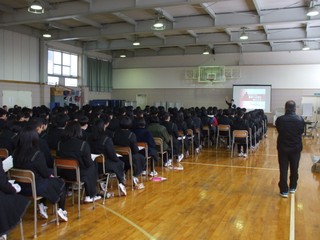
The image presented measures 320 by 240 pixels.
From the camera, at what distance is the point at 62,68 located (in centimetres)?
1681

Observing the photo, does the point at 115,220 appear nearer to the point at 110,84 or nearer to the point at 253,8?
the point at 253,8

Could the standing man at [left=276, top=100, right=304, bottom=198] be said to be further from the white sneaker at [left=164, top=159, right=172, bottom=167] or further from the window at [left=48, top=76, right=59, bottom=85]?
the window at [left=48, top=76, right=59, bottom=85]

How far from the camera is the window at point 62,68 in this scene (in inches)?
627

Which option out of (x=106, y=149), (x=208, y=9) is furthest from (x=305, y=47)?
(x=106, y=149)

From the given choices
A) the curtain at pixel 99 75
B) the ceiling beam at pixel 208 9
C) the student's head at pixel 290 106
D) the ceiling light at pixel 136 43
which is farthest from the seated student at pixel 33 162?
the curtain at pixel 99 75

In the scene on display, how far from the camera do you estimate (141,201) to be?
195 inches

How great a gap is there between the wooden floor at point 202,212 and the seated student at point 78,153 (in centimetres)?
48

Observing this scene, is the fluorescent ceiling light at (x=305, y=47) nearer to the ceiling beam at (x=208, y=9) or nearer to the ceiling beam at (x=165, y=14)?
the ceiling beam at (x=208, y=9)

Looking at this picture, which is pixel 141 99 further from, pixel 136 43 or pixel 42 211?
pixel 42 211

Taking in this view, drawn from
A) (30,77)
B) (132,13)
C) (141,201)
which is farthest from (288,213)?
(30,77)

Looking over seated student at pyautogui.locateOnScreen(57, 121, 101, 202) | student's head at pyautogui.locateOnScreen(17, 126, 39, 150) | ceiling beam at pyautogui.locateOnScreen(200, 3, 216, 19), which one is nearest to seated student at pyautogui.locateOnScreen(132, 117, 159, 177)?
seated student at pyautogui.locateOnScreen(57, 121, 101, 202)

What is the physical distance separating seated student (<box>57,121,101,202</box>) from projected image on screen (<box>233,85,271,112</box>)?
15.4 m

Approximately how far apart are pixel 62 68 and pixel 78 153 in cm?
1358

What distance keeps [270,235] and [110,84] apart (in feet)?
60.7
